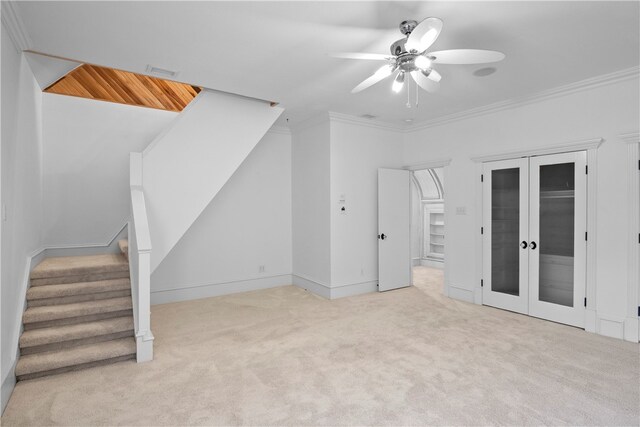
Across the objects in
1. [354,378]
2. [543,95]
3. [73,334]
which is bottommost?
[354,378]

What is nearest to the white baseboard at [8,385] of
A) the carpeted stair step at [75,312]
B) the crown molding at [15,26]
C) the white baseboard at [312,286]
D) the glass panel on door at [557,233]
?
the carpeted stair step at [75,312]

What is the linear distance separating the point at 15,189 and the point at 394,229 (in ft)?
16.4

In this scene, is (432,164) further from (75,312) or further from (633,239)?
(75,312)

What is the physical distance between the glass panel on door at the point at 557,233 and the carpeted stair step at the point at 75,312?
198 inches

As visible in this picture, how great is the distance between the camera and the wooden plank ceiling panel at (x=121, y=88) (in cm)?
486

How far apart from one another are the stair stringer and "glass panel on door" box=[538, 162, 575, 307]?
12.8 feet

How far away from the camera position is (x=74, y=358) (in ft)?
9.93

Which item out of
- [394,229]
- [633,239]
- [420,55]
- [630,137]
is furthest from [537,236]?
[420,55]

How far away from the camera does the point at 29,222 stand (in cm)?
371

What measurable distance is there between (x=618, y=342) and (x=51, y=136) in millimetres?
7368

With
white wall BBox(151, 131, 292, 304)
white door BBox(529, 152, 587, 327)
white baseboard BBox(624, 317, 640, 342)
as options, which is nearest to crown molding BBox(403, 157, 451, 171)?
white door BBox(529, 152, 587, 327)

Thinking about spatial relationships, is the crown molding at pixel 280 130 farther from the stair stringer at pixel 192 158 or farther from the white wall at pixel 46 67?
the white wall at pixel 46 67

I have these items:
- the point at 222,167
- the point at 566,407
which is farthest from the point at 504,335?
the point at 222,167

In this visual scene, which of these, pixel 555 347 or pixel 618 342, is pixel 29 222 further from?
pixel 618 342
